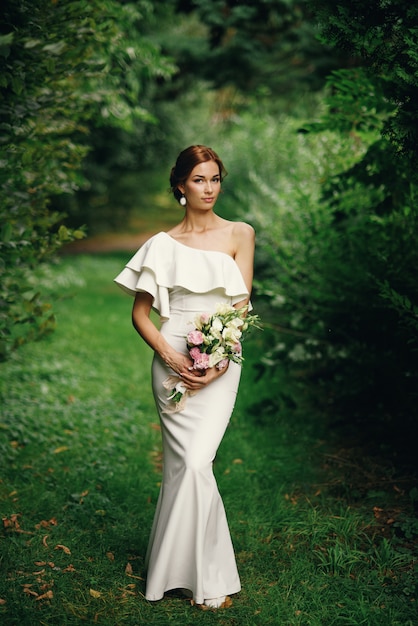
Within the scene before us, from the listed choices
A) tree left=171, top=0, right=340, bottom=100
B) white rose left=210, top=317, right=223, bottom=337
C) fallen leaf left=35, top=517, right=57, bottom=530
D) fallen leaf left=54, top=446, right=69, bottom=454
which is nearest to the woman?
white rose left=210, top=317, right=223, bottom=337

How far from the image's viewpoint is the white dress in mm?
3652

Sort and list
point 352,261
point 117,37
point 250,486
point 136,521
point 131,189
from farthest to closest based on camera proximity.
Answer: point 131,189, point 117,37, point 352,261, point 250,486, point 136,521

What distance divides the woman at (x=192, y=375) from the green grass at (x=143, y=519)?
0.25 meters

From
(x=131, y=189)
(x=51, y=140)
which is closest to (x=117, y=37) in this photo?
(x=51, y=140)

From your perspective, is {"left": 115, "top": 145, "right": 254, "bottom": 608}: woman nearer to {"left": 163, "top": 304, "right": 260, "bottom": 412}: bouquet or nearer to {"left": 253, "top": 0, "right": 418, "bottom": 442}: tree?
{"left": 163, "top": 304, "right": 260, "bottom": 412}: bouquet

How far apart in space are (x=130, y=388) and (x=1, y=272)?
3.33 metres

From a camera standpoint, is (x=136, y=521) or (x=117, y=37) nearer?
(x=136, y=521)

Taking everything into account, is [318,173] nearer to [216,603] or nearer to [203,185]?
[203,185]

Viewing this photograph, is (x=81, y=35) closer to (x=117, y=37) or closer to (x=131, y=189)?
(x=117, y=37)

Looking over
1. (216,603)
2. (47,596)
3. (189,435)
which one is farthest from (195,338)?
(47,596)

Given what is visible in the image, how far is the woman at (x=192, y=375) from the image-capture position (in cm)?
366

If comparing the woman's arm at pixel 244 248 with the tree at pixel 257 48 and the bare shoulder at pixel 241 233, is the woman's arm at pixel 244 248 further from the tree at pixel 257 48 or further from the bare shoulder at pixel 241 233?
the tree at pixel 257 48

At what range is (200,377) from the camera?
372cm

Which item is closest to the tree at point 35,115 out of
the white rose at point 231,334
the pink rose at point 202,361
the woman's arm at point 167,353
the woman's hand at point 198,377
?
the woman's arm at point 167,353
